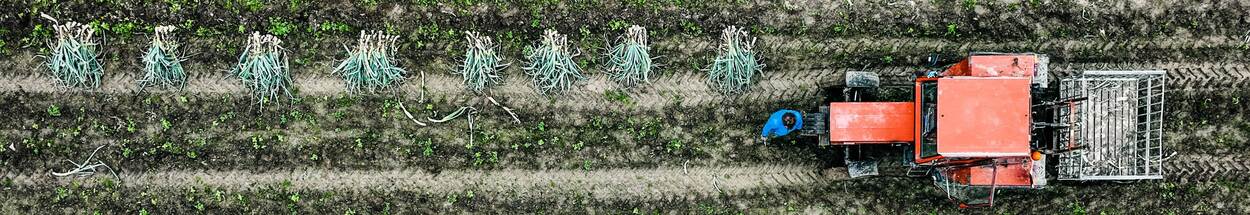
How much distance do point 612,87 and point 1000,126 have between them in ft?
12.4

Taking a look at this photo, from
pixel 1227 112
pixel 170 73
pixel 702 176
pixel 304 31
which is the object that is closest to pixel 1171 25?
pixel 1227 112

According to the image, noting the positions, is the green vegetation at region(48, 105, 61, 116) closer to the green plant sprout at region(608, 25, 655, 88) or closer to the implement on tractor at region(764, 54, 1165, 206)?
the green plant sprout at region(608, 25, 655, 88)

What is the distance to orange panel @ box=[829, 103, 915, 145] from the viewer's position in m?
9.13

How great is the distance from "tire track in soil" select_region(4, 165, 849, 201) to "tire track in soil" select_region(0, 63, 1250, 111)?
704 mm

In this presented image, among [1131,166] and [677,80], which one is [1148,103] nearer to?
[1131,166]

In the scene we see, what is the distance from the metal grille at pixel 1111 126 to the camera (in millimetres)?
9594

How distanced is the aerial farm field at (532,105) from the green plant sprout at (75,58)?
8 cm

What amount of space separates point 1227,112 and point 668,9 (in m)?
5.82

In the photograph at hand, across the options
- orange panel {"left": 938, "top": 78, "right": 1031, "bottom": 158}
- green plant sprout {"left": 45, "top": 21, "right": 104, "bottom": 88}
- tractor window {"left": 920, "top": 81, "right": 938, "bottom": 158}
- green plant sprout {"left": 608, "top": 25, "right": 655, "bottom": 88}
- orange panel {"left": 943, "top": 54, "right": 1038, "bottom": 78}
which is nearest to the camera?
orange panel {"left": 938, "top": 78, "right": 1031, "bottom": 158}

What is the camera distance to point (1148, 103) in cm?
953

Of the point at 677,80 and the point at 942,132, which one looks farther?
the point at 677,80

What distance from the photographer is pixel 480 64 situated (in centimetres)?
998

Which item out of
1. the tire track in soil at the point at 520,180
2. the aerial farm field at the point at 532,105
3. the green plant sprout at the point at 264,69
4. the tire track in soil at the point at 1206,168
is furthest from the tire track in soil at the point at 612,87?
the tire track in soil at the point at 1206,168

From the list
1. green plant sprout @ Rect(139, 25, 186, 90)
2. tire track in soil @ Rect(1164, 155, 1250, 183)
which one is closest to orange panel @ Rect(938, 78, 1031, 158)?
tire track in soil @ Rect(1164, 155, 1250, 183)
